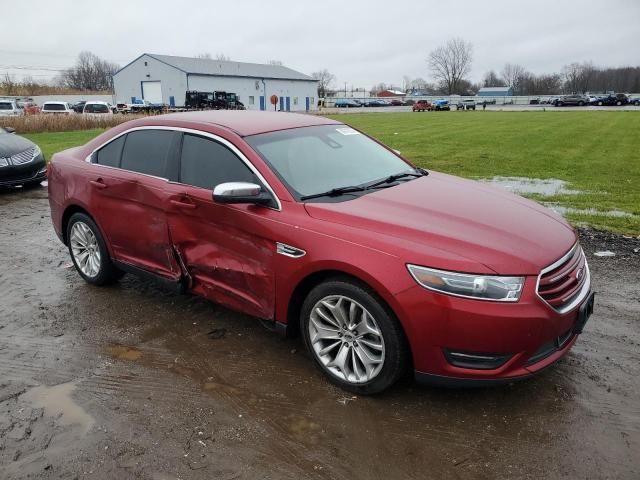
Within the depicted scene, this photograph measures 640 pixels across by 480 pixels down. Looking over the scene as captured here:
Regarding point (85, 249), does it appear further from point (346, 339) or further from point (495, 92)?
point (495, 92)

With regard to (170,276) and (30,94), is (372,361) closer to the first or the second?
(170,276)

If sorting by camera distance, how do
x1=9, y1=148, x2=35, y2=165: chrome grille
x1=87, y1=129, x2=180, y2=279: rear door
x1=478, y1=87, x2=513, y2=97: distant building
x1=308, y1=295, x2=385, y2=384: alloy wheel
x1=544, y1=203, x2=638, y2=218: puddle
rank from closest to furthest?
x1=308, y1=295, x2=385, y2=384: alloy wheel → x1=87, y1=129, x2=180, y2=279: rear door → x1=544, y1=203, x2=638, y2=218: puddle → x1=9, y1=148, x2=35, y2=165: chrome grille → x1=478, y1=87, x2=513, y2=97: distant building

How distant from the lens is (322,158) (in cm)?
412

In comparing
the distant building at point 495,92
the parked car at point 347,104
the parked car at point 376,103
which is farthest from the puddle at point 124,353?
the distant building at point 495,92

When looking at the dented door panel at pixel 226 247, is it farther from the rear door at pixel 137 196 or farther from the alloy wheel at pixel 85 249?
the alloy wheel at pixel 85 249

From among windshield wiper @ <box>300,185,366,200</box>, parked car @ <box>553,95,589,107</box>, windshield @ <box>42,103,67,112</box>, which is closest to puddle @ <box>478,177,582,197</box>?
windshield wiper @ <box>300,185,366,200</box>

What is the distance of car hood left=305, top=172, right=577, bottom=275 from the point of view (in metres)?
2.96

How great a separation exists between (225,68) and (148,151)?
219ft

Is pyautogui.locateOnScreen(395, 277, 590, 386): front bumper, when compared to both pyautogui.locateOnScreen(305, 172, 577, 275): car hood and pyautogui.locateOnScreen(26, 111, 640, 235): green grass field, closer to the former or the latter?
pyautogui.locateOnScreen(305, 172, 577, 275): car hood

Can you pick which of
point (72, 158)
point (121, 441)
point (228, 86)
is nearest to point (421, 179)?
point (121, 441)

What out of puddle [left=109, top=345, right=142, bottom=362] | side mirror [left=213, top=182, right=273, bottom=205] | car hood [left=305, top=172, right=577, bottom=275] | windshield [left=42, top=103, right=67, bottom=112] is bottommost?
puddle [left=109, top=345, right=142, bottom=362]

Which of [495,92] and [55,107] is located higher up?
[495,92]

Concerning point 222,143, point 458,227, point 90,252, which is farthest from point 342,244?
point 90,252

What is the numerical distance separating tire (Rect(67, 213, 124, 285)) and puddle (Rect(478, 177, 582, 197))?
23.4 ft
